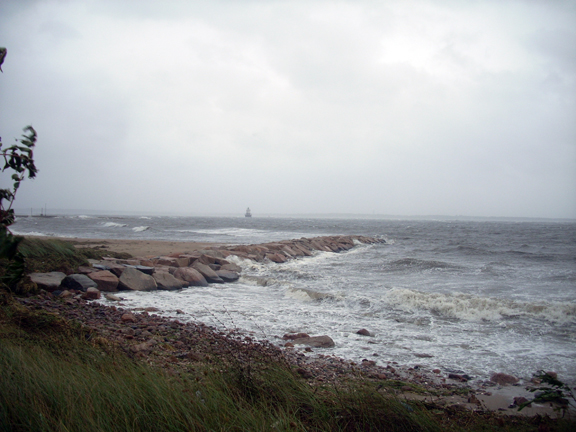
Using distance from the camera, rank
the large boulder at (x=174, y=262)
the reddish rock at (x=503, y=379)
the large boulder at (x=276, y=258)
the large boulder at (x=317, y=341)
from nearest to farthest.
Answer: the reddish rock at (x=503, y=379)
the large boulder at (x=317, y=341)
the large boulder at (x=174, y=262)
the large boulder at (x=276, y=258)

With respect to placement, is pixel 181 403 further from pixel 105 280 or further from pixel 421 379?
pixel 105 280

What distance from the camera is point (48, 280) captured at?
27.8 feet

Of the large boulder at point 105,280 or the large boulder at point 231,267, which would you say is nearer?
the large boulder at point 105,280

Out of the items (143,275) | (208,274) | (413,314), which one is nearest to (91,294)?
(143,275)

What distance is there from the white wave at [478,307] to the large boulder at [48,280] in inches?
320

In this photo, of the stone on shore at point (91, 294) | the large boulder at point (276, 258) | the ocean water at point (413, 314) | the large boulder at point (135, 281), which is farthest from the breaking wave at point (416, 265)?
the stone on shore at point (91, 294)

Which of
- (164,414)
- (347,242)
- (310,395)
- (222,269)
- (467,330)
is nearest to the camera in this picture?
(164,414)

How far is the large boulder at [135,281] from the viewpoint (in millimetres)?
9969

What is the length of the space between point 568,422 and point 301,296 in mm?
7601

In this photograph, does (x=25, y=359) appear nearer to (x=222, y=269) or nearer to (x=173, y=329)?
(x=173, y=329)

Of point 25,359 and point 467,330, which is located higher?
point 25,359

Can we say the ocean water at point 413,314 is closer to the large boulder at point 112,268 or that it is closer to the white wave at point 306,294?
the white wave at point 306,294

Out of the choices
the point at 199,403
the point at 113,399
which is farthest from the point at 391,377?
the point at 113,399

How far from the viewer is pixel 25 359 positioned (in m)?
3.16
